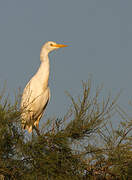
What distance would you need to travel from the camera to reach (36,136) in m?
3.99

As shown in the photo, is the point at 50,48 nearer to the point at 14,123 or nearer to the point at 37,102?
the point at 37,102

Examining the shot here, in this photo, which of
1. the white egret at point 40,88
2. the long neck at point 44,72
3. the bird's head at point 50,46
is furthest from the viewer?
the bird's head at point 50,46

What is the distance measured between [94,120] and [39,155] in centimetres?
67

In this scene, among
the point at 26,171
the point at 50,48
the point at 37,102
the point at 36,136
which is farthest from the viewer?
the point at 50,48

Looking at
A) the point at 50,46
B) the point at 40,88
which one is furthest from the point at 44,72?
the point at 50,46

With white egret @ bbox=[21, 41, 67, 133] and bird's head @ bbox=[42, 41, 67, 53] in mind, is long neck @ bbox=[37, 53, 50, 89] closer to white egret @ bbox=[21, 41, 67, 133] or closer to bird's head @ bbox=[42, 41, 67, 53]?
white egret @ bbox=[21, 41, 67, 133]

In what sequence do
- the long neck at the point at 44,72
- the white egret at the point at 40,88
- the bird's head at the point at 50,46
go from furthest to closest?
the bird's head at the point at 50,46 → the long neck at the point at 44,72 → the white egret at the point at 40,88

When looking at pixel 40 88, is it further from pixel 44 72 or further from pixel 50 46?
pixel 50 46

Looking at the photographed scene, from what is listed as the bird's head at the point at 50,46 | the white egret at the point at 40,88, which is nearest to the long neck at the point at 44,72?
the white egret at the point at 40,88

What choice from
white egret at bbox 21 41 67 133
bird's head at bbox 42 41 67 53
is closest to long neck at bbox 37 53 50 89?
white egret at bbox 21 41 67 133

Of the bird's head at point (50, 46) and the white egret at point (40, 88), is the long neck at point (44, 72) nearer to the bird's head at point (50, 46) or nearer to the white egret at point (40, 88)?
the white egret at point (40, 88)

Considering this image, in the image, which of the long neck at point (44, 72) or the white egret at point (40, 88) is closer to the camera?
the white egret at point (40, 88)

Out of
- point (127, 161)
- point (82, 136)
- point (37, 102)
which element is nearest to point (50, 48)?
point (37, 102)

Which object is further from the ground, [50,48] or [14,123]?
[50,48]
